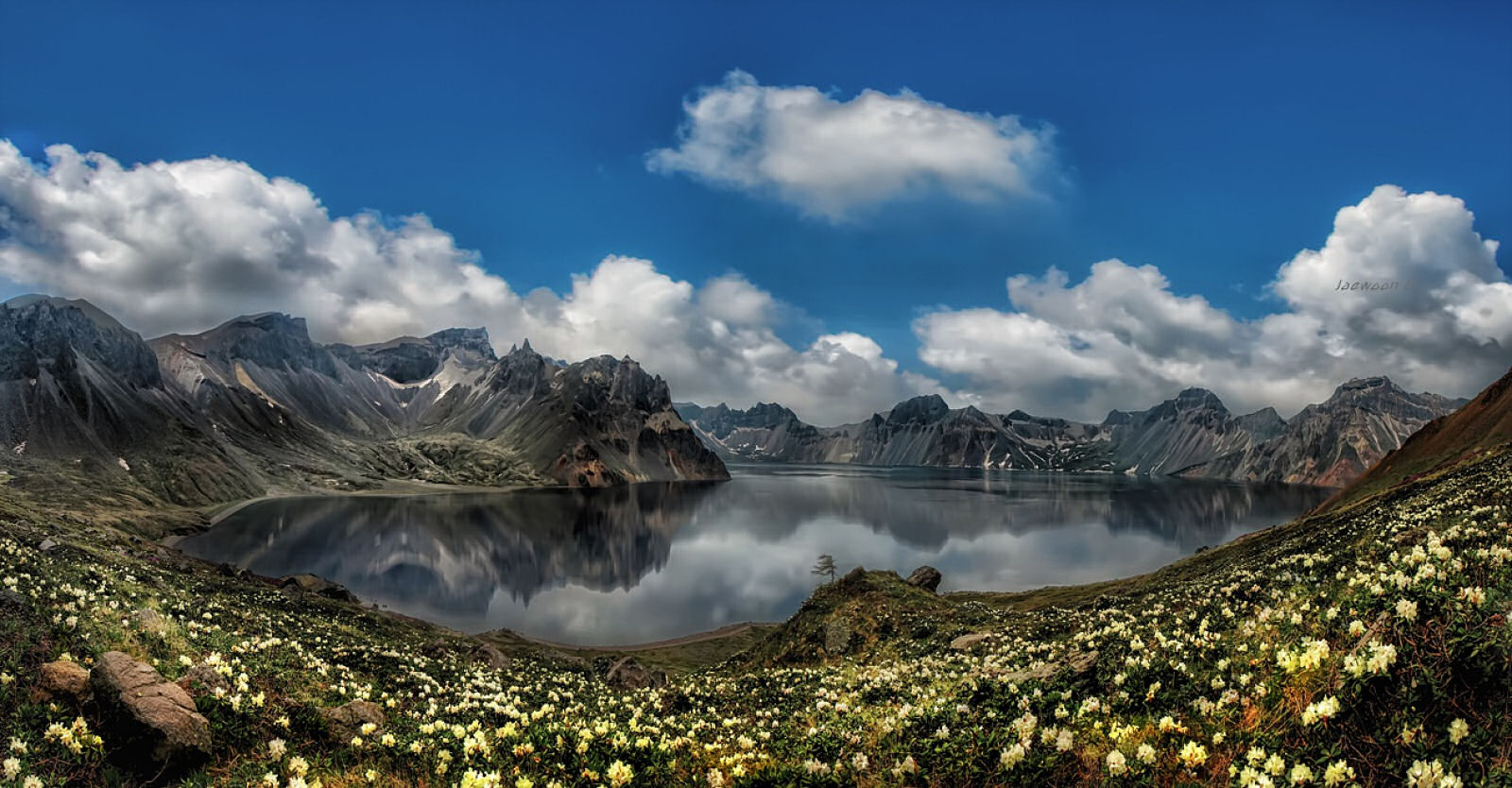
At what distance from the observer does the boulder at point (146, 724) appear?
9.47 m

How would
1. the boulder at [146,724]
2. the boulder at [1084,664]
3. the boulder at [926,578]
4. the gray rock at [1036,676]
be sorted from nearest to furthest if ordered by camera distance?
the boulder at [146,724], the boulder at [1084,664], the gray rock at [1036,676], the boulder at [926,578]

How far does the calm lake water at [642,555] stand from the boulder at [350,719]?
6583 centimetres

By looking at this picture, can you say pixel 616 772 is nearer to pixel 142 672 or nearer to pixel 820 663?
pixel 142 672

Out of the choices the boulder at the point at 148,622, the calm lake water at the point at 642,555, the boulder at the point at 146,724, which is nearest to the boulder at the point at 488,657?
the boulder at the point at 148,622

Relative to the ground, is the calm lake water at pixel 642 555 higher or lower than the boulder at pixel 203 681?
lower

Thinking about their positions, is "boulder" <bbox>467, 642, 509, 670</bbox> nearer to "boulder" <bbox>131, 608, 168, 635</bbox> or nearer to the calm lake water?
"boulder" <bbox>131, 608, 168, 635</bbox>

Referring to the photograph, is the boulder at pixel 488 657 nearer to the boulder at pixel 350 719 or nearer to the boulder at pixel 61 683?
the boulder at pixel 350 719

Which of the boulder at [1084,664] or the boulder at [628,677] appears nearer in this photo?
the boulder at [1084,664]

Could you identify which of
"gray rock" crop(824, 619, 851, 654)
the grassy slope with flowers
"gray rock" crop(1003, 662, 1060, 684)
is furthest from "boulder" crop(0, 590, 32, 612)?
"gray rock" crop(824, 619, 851, 654)

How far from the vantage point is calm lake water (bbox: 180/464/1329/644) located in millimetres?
86688

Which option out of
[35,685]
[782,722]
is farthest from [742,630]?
[35,685]

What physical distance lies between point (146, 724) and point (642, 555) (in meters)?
122

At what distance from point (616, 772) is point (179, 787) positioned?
6749 millimetres

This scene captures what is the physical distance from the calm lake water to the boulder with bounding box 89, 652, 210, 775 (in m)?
68.2
